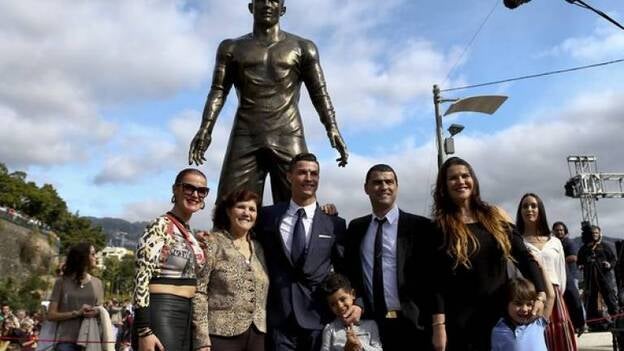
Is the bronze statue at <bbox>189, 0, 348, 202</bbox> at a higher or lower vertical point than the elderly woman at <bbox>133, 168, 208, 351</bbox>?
higher

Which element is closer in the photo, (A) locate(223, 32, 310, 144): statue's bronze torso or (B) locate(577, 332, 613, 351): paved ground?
(A) locate(223, 32, 310, 144): statue's bronze torso

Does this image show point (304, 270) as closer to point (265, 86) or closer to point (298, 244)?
point (298, 244)

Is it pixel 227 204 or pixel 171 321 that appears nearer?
pixel 171 321

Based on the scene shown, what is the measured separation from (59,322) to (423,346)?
3.84 metres

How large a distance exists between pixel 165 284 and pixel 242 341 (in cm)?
58

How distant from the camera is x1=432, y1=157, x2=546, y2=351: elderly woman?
3.50 m

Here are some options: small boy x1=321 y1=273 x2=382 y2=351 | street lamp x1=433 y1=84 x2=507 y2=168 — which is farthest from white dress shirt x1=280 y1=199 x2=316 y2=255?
street lamp x1=433 y1=84 x2=507 y2=168

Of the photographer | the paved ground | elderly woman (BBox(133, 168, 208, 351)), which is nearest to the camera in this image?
elderly woman (BBox(133, 168, 208, 351))

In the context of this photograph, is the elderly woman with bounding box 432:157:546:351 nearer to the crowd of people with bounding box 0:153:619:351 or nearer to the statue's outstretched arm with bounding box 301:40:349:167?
the crowd of people with bounding box 0:153:619:351

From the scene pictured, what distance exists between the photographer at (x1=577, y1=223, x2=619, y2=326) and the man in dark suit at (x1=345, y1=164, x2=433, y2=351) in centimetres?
492

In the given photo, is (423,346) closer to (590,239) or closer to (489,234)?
(489,234)

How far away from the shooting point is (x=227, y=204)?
388 centimetres

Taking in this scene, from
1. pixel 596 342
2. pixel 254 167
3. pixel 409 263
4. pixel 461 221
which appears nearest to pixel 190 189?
pixel 409 263

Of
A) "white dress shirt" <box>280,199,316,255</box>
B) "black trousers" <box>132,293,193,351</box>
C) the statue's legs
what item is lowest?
"black trousers" <box>132,293,193,351</box>
